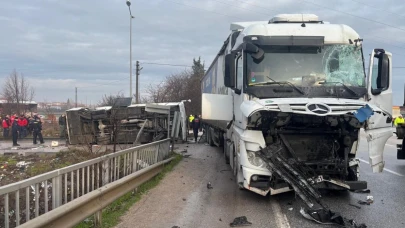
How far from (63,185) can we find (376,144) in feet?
17.0

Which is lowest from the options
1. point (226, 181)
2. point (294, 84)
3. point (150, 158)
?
point (226, 181)

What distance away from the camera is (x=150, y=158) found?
935 cm

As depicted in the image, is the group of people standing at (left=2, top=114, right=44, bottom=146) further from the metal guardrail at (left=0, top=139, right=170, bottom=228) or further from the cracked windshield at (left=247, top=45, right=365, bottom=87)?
the cracked windshield at (left=247, top=45, right=365, bottom=87)

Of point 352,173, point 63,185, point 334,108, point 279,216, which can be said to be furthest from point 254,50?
point 63,185

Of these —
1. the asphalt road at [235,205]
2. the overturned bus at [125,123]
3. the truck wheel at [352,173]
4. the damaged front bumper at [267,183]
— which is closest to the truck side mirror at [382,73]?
the truck wheel at [352,173]

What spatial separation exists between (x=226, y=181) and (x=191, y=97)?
117 feet

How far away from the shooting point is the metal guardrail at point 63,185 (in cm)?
374

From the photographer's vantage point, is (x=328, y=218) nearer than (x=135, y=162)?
Yes

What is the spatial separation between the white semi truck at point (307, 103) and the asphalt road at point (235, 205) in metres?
0.42

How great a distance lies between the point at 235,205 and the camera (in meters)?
7.13

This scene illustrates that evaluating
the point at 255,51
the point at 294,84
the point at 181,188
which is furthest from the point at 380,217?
the point at 181,188

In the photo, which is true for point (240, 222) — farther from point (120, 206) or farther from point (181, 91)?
point (181, 91)

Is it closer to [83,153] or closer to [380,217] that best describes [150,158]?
[83,153]

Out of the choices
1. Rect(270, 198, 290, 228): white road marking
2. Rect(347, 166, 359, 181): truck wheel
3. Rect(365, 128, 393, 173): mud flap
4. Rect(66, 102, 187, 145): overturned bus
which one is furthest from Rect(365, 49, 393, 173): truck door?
Rect(66, 102, 187, 145): overturned bus
